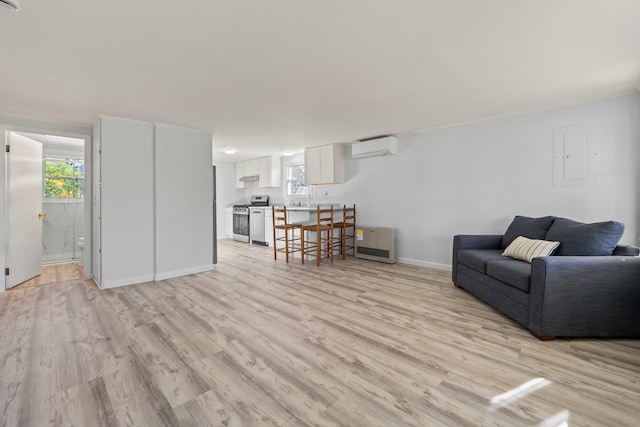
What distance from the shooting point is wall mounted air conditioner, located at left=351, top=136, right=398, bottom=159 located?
4495 millimetres

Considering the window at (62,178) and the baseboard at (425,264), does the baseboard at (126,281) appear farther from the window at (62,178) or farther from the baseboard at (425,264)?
the baseboard at (425,264)

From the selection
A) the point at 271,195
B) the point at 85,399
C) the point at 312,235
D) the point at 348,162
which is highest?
the point at 348,162

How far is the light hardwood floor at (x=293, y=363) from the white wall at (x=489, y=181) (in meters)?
1.41

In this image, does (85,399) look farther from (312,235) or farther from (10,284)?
(312,235)

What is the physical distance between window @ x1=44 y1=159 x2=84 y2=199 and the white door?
131 centimetres

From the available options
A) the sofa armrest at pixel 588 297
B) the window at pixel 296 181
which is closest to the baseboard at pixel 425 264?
the sofa armrest at pixel 588 297

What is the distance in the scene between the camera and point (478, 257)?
9.49ft

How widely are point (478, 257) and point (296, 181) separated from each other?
4.50 metres

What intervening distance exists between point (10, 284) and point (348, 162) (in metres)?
5.35

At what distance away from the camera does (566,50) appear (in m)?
1.98

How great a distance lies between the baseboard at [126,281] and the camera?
3.35 meters

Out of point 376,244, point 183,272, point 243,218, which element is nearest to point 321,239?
point 376,244

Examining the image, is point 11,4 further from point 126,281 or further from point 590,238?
point 590,238

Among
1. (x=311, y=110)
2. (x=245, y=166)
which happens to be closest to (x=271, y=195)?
(x=245, y=166)
